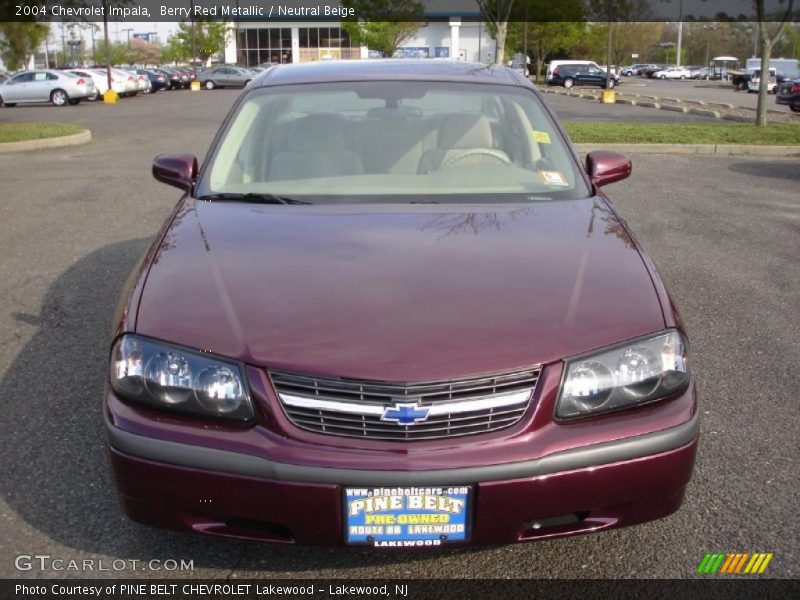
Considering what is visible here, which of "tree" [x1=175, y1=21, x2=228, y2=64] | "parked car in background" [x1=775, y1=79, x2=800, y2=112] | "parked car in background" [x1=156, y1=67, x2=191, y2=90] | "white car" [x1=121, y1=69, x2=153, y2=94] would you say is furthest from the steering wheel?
"tree" [x1=175, y1=21, x2=228, y2=64]

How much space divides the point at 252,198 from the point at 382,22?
6725 cm

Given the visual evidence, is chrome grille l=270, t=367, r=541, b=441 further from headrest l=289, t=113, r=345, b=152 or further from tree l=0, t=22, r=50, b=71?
tree l=0, t=22, r=50, b=71

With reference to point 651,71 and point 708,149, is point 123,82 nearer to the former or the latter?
point 708,149

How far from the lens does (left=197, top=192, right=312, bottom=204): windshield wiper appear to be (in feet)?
11.7

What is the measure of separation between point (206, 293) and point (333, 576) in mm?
972

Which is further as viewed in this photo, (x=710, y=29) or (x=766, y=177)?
(x=710, y=29)

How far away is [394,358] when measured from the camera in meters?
2.35

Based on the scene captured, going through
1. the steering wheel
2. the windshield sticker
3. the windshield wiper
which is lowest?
the windshield wiper

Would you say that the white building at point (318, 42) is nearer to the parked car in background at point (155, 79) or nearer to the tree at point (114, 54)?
the tree at point (114, 54)

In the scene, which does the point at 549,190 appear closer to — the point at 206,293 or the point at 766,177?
the point at 206,293

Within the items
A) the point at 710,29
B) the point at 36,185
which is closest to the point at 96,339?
the point at 36,185

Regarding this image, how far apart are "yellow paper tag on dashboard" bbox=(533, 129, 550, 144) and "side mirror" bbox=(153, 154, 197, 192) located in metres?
1.60

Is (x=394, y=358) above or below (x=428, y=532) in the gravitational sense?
above

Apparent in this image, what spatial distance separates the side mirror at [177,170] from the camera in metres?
3.98
